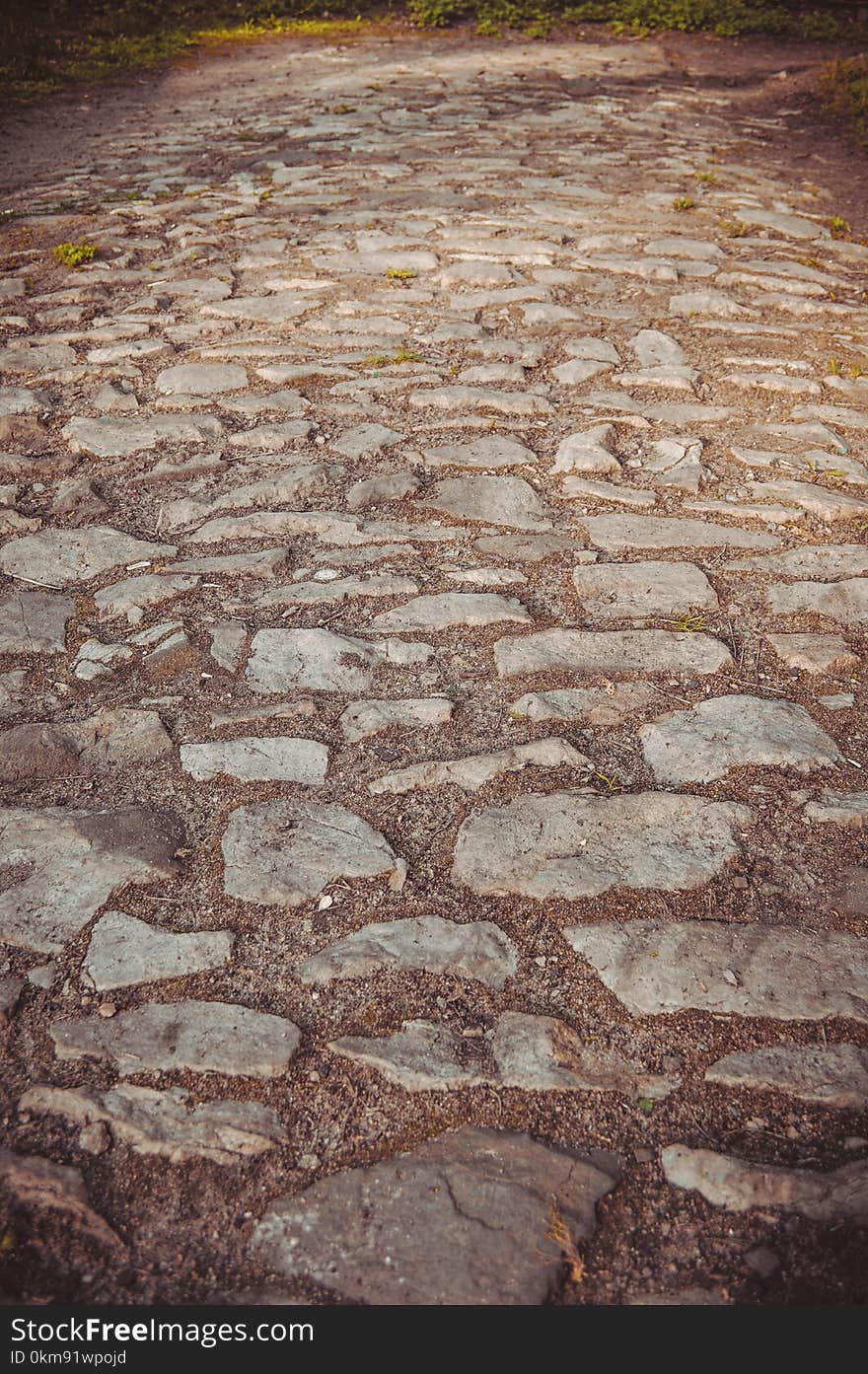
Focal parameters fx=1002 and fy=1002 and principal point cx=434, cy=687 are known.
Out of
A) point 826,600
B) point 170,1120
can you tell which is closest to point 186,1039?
point 170,1120

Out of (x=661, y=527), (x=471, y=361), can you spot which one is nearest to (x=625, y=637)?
(x=661, y=527)

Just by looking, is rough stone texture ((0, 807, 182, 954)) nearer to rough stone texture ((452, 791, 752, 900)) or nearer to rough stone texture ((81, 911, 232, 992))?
rough stone texture ((81, 911, 232, 992))

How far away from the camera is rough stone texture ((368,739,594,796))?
2158 mm

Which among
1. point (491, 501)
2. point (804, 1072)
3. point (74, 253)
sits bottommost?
point (804, 1072)

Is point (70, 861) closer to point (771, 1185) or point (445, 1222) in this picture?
point (445, 1222)

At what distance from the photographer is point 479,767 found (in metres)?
2.19

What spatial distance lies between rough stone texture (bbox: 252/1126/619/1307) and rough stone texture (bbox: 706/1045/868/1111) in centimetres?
26

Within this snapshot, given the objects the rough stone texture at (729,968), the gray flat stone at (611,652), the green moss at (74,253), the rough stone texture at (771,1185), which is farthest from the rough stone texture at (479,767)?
the green moss at (74,253)

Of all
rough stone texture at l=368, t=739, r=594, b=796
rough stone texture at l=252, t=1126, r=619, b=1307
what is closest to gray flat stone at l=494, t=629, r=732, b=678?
rough stone texture at l=368, t=739, r=594, b=796

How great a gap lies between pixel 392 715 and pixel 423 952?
73cm

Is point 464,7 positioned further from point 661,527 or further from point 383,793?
point 383,793

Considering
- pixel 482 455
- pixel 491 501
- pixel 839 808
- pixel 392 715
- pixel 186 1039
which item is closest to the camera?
pixel 186 1039

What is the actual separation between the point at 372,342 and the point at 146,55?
9.16 metres

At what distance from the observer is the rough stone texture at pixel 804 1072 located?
1.54 metres
